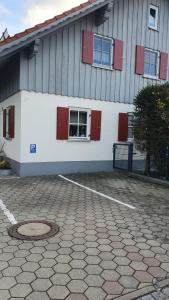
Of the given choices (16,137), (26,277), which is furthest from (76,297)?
(16,137)

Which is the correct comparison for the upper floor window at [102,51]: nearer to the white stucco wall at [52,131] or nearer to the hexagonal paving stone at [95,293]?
the white stucco wall at [52,131]

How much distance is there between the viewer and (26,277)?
3.57 meters

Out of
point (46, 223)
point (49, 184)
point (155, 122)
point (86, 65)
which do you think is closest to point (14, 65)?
point (86, 65)

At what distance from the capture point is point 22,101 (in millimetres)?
10250

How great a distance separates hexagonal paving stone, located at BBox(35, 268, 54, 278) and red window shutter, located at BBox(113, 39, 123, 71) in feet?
33.4

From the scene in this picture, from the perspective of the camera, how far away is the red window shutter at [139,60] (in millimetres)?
13031

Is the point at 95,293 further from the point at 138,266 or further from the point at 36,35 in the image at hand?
the point at 36,35

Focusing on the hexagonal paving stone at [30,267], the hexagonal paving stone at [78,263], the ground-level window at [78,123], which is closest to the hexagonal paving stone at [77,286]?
the hexagonal paving stone at [78,263]

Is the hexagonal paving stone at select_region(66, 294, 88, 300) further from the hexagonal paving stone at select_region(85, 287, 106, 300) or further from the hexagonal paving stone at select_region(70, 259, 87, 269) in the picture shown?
the hexagonal paving stone at select_region(70, 259, 87, 269)

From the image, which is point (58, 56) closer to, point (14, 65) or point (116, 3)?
point (14, 65)

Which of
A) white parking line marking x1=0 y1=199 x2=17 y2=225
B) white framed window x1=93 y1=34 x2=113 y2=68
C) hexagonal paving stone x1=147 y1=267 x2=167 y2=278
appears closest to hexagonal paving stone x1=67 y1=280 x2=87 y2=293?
hexagonal paving stone x1=147 y1=267 x2=167 y2=278

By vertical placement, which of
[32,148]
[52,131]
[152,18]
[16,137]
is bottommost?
[32,148]

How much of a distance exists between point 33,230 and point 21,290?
6.19 feet

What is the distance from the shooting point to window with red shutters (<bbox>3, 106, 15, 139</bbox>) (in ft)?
36.8
